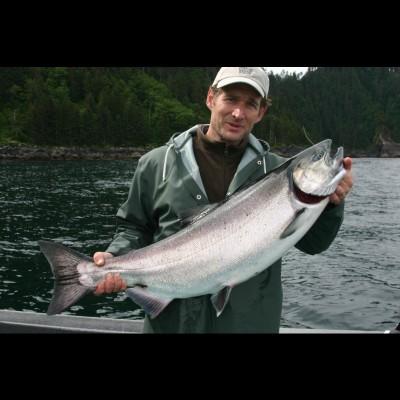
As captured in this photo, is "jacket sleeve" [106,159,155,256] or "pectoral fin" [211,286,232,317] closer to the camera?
"pectoral fin" [211,286,232,317]

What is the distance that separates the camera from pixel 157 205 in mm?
4031

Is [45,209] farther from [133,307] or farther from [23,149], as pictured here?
[23,149]

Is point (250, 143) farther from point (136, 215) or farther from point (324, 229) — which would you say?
point (136, 215)

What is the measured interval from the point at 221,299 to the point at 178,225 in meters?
0.68

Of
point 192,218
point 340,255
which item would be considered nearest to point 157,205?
point 192,218

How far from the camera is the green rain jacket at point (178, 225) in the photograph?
3.83 metres

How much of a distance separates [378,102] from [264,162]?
8149 inches

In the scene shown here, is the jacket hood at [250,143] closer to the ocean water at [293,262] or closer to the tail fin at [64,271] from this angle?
the tail fin at [64,271]

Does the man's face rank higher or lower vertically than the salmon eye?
higher

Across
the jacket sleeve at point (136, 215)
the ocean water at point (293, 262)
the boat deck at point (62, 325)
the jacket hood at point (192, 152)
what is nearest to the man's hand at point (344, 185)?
the jacket hood at point (192, 152)

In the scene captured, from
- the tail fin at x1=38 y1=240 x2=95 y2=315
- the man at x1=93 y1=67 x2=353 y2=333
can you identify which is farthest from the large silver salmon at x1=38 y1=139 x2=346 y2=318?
the man at x1=93 y1=67 x2=353 y2=333

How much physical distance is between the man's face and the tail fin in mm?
1480

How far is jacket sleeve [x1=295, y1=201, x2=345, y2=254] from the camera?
12.6 ft

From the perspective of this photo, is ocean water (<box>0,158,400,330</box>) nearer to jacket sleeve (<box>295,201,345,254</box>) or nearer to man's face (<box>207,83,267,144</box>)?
jacket sleeve (<box>295,201,345,254</box>)
